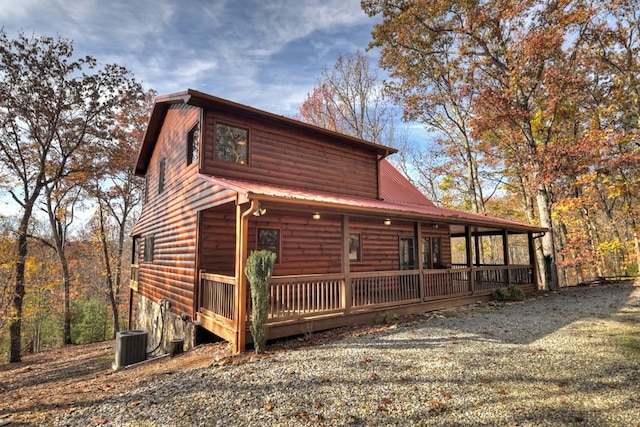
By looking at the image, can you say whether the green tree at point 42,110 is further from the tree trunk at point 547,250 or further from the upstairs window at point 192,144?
the tree trunk at point 547,250

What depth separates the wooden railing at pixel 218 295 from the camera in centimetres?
660

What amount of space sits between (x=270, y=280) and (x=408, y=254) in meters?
8.67

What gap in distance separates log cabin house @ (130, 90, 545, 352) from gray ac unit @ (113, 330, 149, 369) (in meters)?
0.91

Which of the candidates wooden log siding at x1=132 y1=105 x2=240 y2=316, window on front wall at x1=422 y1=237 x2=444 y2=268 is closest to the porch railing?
wooden log siding at x1=132 y1=105 x2=240 y2=316

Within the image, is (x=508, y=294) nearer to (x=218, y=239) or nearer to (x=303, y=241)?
(x=303, y=241)

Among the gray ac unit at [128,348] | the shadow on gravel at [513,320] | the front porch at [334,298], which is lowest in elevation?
the gray ac unit at [128,348]

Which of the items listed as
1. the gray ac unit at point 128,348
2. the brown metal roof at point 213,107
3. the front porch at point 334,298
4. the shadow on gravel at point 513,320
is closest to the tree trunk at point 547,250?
the shadow on gravel at point 513,320

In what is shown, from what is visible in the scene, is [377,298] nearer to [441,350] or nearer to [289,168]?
[441,350]

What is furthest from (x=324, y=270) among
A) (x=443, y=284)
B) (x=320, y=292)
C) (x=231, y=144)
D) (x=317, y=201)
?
(x=231, y=144)

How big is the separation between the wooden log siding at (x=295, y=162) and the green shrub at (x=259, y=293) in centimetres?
354

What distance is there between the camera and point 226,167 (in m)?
8.74

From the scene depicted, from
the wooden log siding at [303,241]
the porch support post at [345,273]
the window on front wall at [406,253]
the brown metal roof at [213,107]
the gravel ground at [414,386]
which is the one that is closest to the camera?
the gravel ground at [414,386]

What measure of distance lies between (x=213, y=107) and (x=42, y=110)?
11586mm

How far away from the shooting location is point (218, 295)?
23.4ft
